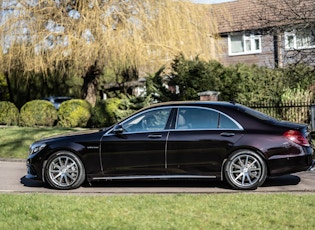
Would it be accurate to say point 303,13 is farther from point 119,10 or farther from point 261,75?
point 119,10

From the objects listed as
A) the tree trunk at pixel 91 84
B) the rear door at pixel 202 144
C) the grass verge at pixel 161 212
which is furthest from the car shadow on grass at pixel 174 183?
the tree trunk at pixel 91 84

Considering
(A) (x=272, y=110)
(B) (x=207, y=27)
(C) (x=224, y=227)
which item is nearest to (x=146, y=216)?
(C) (x=224, y=227)

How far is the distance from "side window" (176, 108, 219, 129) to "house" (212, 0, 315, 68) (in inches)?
272

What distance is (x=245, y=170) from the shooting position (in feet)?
27.7

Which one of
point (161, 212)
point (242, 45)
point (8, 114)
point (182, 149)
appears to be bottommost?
point (161, 212)

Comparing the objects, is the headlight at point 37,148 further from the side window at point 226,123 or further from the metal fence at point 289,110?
the metal fence at point 289,110

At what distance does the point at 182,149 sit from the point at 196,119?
63cm

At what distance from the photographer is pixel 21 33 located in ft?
69.6

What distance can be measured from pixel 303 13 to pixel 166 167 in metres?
8.30

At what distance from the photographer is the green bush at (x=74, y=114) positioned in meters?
22.6

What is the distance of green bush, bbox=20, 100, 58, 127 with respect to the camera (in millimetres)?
22750

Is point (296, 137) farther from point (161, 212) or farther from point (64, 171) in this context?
point (64, 171)

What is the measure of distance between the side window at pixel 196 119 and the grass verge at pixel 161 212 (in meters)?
1.71

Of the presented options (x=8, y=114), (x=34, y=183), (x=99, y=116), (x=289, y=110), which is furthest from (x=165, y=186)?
(x=8, y=114)
